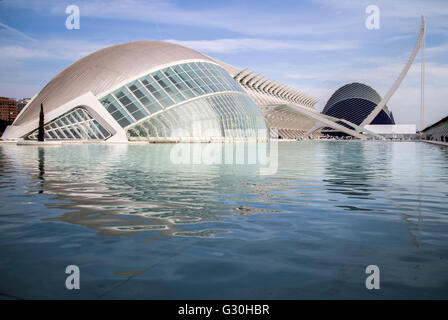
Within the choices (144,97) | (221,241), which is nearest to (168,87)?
(144,97)

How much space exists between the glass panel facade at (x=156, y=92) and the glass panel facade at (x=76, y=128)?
232 cm

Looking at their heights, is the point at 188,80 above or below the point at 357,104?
below

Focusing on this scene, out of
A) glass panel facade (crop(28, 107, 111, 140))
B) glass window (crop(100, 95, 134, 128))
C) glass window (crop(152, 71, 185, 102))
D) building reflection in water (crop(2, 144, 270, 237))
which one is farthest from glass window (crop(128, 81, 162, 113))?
building reflection in water (crop(2, 144, 270, 237))

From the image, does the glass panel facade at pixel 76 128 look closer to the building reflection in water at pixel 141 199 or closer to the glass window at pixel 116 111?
the glass window at pixel 116 111

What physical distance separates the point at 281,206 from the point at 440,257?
11.5 ft

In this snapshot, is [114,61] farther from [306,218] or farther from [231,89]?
[306,218]

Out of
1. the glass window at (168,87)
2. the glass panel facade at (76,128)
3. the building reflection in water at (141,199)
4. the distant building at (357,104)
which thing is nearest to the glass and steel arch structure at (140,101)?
the glass panel facade at (76,128)

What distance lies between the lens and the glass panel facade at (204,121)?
47562mm

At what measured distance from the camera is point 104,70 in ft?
165

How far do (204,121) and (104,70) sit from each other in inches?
531

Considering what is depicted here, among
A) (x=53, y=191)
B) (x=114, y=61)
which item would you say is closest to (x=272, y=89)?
(x=114, y=61)

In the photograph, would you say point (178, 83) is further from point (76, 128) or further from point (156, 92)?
point (76, 128)

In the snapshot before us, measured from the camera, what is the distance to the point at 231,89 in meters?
55.2
